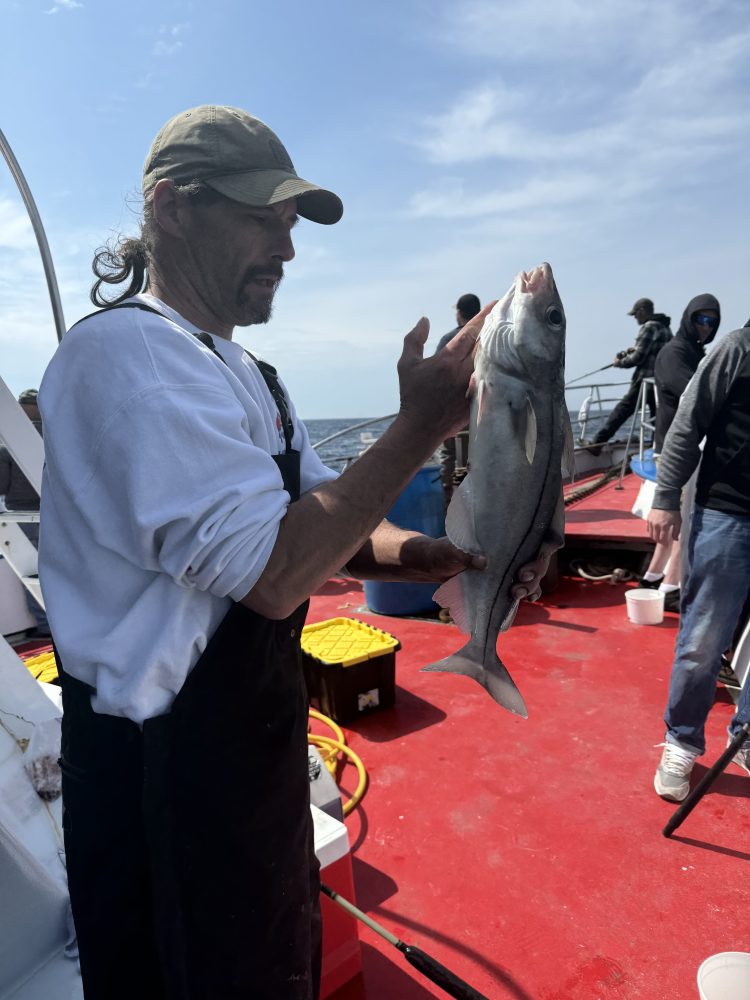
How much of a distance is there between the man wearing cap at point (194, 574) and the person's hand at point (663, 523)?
2.50 metres

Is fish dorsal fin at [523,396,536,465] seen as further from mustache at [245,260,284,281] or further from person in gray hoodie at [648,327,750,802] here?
person in gray hoodie at [648,327,750,802]

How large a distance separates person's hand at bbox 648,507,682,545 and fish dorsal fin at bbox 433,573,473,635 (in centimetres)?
218

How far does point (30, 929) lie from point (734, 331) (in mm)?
4049

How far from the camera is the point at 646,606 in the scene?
18.9ft

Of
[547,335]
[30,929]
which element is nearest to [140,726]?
[30,929]

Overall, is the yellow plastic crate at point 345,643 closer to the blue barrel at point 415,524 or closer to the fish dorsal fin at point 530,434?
the blue barrel at point 415,524

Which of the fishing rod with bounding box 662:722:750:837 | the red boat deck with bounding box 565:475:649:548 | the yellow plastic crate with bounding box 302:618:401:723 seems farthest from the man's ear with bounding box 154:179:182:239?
the red boat deck with bounding box 565:475:649:548

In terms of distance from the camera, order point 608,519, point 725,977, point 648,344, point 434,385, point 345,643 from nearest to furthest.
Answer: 1. point 434,385
2. point 725,977
3. point 345,643
4. point 608,519
5. point 648,344

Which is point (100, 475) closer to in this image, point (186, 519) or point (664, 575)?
point (186, 519)

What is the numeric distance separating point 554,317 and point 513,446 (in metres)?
0.41

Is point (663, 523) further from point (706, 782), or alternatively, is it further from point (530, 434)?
point (530, 434)

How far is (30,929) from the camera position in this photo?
1873 millimetres

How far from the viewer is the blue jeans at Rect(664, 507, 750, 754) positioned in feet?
11.2

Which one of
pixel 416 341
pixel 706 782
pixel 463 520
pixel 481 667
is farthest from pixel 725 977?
pixel 416 341
